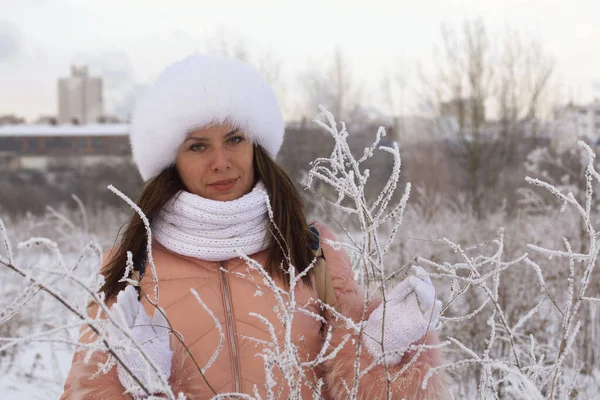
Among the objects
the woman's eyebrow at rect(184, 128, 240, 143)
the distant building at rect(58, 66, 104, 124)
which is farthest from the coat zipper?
the distant building at rect(58, 66, 104, 124)

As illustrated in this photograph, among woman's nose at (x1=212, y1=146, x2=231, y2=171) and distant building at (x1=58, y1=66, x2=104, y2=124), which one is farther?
distant building at (x1=58, y1=66, x2=104, y2=124)

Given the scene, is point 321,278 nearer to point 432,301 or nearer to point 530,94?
point 432,301

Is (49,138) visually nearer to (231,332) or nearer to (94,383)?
(231,332)

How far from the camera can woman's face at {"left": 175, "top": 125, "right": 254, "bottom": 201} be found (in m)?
1.85

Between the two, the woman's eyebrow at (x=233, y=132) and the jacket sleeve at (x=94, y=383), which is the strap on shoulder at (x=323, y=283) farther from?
the jacket sleeve at (x=94, y=383)

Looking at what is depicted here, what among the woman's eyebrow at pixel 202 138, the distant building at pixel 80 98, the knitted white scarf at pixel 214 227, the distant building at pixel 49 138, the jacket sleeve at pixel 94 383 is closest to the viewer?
the jacket sleeve at pixel 94 383

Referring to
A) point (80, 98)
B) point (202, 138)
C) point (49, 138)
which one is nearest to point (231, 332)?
point (202, 138)

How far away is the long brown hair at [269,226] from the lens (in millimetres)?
1826

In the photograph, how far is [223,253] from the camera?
1796 mm

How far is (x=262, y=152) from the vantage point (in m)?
2.05

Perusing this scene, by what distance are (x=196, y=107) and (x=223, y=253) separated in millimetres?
463

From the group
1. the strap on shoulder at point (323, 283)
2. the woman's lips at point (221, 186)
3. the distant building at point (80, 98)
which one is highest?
the woman's lips at point (221, 186)

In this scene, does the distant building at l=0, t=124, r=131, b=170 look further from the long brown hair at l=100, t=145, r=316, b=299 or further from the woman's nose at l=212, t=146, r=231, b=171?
the woman's nose at l=212, t=146, r=231, b=171

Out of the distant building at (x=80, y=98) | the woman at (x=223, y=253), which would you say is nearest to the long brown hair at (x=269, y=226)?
the woman at (x=223, y=253)
